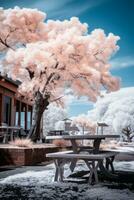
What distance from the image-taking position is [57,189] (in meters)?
4.25

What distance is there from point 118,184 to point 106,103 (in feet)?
184

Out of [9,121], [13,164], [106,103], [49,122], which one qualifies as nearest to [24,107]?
[9,121]

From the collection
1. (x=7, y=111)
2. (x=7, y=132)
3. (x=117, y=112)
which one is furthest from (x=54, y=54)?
(x=117, y=112)

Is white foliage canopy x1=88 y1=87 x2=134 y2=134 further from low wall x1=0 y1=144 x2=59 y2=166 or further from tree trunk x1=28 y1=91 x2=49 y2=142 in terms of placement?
low wall x1=0 y1=144 x2=59 y2=166

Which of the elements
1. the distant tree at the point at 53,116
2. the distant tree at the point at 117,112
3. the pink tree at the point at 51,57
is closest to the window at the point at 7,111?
the pink tree at the point at 51,57

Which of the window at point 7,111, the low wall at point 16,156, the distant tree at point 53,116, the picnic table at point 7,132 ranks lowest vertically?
the low wall at point 16,156

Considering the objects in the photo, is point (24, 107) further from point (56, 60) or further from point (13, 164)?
point (13, 164)

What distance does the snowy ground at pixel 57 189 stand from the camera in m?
3.77

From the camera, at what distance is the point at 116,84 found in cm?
1245

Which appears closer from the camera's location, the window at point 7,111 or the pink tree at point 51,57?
the pink tree at point 51,57

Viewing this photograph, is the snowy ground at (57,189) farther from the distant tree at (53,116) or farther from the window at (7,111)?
the distant tree at (53,116)

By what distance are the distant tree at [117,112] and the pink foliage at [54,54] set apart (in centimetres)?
3065

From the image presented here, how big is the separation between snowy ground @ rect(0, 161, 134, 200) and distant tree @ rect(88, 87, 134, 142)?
37950 millimetres

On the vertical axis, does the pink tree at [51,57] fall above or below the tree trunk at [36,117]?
above
